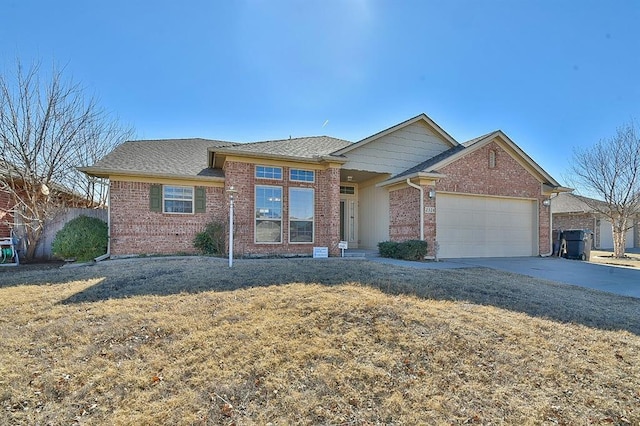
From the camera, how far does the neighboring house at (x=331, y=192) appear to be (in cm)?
1122

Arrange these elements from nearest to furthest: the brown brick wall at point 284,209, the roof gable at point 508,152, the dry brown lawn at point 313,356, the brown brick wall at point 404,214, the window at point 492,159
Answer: the dry brown lawn at point 313,356 < the brown brick wall at point 284,209 < the brown brick wall at point 404,214 < the roof gable at point 508,152 < the window at point 492,159

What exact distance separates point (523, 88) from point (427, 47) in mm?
4404

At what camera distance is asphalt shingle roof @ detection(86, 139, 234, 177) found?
36.4 ft

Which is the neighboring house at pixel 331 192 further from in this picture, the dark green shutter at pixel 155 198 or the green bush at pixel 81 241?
the green bush at pixel 81 241

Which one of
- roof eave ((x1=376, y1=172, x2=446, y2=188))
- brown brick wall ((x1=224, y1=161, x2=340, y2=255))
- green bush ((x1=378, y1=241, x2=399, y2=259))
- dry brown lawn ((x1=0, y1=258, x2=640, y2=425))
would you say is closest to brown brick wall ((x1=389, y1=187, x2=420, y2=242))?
roof eave ((x1=376, y1=172, x2=446, y2=188))

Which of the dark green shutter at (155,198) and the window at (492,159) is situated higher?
the window at (492,159)

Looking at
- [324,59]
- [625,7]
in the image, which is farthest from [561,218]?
[324,59]

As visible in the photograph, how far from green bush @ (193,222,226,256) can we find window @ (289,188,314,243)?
7.95 feet

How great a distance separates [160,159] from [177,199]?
2230mm

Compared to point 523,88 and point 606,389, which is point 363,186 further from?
point 606,389

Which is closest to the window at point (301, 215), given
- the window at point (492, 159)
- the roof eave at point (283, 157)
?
the roof eave at point (283, 157)

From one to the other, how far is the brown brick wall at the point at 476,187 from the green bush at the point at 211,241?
6.46 meters

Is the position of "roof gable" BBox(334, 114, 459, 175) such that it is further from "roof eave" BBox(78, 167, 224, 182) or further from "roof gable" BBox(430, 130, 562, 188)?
"roof eave" BBox(78, 167, 224, 182)

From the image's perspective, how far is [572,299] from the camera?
6551 mm
